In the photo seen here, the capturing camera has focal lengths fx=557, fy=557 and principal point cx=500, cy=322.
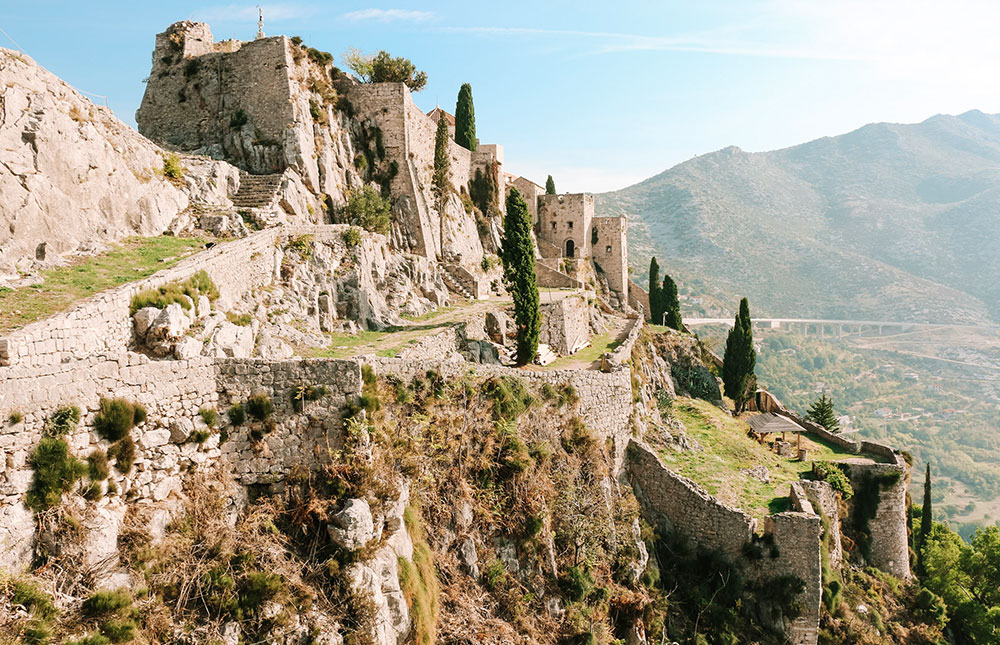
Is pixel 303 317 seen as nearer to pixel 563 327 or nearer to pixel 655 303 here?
pixel 563 327

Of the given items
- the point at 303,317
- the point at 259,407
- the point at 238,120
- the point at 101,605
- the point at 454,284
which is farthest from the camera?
the point at 454,284

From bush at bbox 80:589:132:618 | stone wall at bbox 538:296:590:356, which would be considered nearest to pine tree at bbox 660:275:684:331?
stone wall at bbox 538:296:590:356

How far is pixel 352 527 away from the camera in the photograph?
31.3 feet

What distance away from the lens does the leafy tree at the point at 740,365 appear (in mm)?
38344

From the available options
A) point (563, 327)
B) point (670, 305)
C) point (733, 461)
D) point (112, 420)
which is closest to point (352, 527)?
point (112, 420)

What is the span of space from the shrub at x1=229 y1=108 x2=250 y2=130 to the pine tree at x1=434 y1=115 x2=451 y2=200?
12816 millimetres

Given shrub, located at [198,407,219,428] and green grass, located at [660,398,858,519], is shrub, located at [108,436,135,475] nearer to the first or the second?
shrub, located at [198,407,219,428]

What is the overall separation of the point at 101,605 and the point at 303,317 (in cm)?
1196

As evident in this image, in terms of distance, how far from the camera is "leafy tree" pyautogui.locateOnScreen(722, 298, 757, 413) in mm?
38344

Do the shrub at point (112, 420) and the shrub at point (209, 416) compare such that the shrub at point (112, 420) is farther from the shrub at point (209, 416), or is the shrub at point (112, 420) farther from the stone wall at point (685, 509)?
the stone wall at point (685, 509)

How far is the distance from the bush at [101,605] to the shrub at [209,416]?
9.84ft

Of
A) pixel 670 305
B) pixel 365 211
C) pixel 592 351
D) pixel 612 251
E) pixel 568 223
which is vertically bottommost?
pixel 592 351

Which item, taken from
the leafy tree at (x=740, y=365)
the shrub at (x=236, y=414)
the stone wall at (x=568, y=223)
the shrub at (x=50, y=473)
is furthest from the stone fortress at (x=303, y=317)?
the stone wall at (x=568, y=223)

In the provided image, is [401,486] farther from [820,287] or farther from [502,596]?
[820,287]
